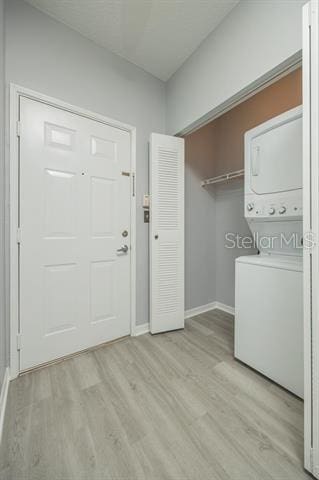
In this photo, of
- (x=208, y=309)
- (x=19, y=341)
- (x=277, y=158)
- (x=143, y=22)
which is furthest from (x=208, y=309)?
(x=143, y=22)

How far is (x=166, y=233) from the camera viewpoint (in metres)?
2.16

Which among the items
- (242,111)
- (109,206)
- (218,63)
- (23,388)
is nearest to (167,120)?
(218,63)

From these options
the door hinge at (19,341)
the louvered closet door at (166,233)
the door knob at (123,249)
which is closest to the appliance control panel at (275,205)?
the louvered closet door at (166,233)

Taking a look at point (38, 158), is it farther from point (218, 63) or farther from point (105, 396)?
point (105, 396)

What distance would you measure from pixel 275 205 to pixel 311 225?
2.21 ft

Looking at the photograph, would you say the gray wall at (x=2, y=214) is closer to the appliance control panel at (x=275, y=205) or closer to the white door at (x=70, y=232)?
the white door at (x=70, y=232)

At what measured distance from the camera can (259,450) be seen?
984 mm

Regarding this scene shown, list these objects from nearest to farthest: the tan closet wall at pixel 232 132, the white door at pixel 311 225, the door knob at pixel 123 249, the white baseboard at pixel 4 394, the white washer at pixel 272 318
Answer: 1. the white door at pixel 311 225
2. the white baseboard at pixel 4 394
3. the white washer at pixel 272 318
4. the door knob at pixel 123 249
5. the tan closet wall at pixel 232 132

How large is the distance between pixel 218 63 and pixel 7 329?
2.59 meters

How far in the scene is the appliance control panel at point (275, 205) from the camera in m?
1.36

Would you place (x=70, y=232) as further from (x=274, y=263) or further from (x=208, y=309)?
(x=208, y=309)

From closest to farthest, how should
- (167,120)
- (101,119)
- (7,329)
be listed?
(7,329) < (101,119) < (167,120)

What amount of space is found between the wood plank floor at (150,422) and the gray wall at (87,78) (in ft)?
2.50

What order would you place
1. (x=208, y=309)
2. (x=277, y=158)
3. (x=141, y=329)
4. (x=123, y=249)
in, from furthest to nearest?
(x=208, y=309) → (x=141, y=329) → (x=123, y=249) → (x=277, y=158)
